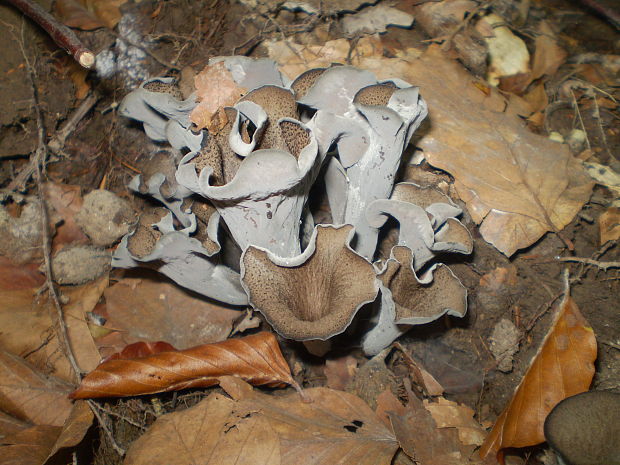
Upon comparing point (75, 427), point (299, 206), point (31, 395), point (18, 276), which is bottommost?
point (75, 427)

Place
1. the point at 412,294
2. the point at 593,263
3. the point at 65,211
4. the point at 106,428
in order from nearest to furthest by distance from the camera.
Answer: the point at 412,294, the point at 106,428, the point at 593,263, the point at 65,211

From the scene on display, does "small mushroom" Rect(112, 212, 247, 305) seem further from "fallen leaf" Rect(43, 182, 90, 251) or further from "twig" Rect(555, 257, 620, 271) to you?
"twig" Rect(555, 257, 620, 271)

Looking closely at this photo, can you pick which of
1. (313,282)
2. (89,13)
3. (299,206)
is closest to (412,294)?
(313,282)

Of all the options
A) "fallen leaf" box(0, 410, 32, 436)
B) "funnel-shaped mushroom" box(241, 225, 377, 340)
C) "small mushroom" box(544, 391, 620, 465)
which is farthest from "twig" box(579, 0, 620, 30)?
"fallen leaf" box(0, 410, 32, 436)

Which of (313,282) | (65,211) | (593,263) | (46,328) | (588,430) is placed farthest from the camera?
(65,211)

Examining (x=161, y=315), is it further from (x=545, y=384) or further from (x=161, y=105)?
(x=545, y=384)

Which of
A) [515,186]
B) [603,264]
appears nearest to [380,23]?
[515,186]

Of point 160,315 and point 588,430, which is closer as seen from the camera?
point 588,430
